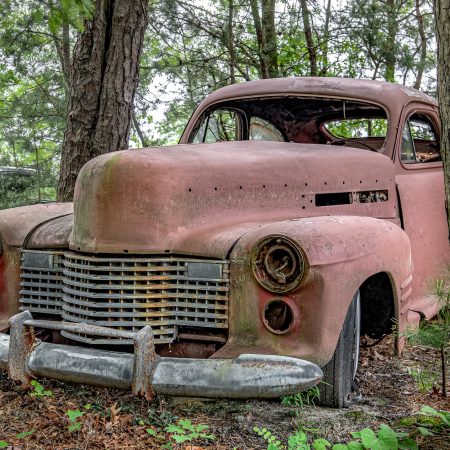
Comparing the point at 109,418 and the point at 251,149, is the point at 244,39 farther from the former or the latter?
the point at 109,418

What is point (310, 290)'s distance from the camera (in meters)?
2.70

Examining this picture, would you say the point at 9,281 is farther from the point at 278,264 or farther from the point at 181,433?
the point at 278,264

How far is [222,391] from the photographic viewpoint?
2.57m

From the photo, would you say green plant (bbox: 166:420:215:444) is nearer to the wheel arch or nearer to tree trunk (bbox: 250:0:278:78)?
the wheel arch

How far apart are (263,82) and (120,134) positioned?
2157 millimetres

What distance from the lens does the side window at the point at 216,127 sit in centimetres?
485

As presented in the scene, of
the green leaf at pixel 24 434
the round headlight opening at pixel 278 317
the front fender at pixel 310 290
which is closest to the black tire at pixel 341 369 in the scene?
the front fender at pixel 310 290

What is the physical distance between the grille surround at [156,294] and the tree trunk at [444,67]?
3.87 ft

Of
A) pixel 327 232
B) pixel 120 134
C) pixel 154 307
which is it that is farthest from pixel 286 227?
pixel 120 134

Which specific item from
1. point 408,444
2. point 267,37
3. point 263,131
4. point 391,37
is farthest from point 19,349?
point 391,37

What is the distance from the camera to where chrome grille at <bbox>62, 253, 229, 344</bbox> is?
289 cm

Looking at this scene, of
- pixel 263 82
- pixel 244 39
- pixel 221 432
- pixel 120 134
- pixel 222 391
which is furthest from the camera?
pixel 244 39

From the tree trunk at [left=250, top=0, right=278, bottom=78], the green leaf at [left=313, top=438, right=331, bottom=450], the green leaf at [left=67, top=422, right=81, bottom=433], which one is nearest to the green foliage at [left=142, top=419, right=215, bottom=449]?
the green leaf at [left=67, top=422, right=81, bottom=433]

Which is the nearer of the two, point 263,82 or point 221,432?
point 221,432
